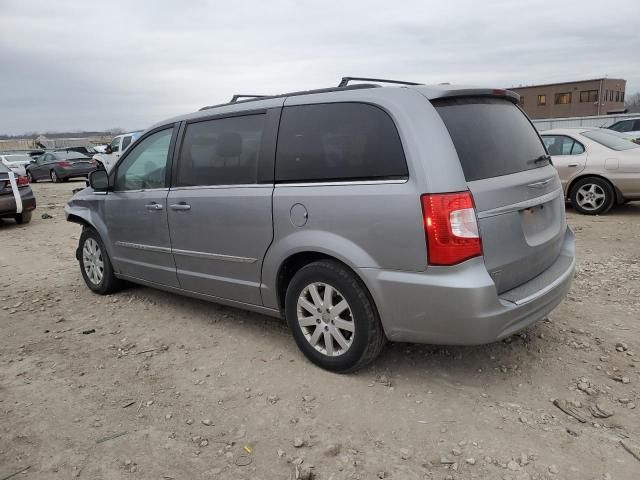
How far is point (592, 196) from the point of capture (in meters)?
8.31

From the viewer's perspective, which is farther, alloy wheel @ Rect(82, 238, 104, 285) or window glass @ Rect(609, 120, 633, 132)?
window glass @ Rect(609, 120, 633, 132)

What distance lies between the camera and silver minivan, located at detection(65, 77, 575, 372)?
2766mm

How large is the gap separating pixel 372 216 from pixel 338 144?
55 centimetres

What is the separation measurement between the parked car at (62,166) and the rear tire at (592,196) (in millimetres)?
18804

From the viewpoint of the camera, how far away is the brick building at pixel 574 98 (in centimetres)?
4500

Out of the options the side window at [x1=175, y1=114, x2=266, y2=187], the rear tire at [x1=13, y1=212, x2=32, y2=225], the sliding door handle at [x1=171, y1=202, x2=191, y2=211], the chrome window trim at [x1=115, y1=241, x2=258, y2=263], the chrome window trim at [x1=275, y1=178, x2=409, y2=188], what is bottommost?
the rear tire at [x1=13, y1=212, x2=32, y2=225]

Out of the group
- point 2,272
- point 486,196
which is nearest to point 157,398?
point 486,196

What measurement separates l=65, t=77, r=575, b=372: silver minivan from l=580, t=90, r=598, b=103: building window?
48876 mm

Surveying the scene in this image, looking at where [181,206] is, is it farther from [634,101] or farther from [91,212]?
[634,101]

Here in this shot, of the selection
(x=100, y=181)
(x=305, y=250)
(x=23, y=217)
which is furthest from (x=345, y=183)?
(x=23, y=217)

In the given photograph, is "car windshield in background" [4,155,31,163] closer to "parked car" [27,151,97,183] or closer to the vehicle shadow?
"parked car" [27,151,97,183]

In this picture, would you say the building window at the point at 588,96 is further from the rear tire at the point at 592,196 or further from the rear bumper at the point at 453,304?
the rear bumper at the point at 453,304

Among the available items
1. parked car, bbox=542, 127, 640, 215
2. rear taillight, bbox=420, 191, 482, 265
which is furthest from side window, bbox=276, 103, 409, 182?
parked car, bbox=542, 127, 640, 215

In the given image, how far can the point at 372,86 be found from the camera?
3.21 m
